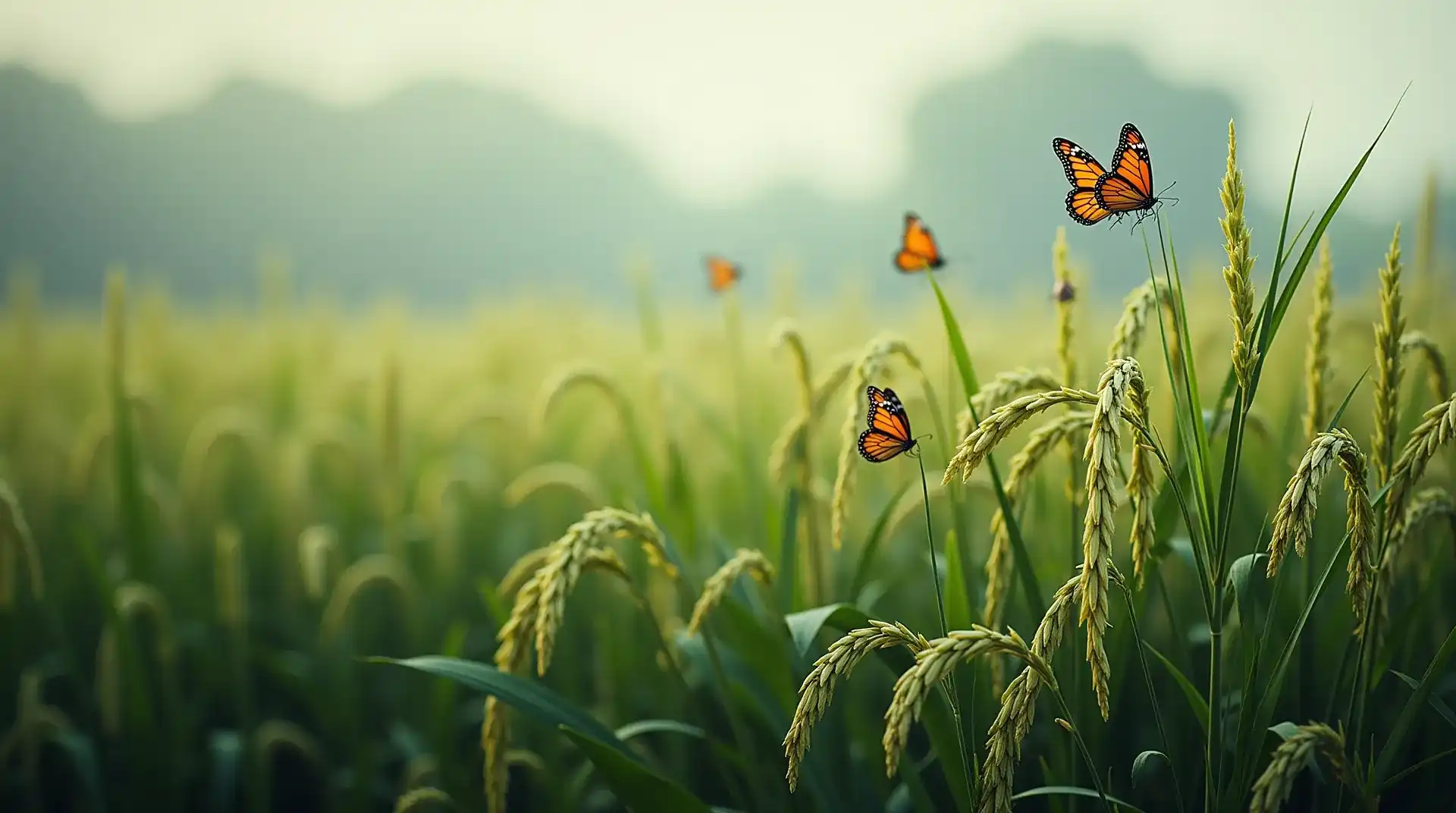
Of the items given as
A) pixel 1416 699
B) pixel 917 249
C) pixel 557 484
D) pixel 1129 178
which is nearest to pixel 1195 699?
pixel 1416 699

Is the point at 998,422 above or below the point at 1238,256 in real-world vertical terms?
below

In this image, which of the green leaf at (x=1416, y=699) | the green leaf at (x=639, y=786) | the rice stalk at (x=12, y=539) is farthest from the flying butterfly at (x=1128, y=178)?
the rice stalk at (x=12, y=539)

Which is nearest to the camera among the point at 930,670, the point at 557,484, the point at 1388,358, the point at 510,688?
the point at 930,670

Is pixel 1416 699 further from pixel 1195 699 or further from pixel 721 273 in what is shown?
pixel 721 273

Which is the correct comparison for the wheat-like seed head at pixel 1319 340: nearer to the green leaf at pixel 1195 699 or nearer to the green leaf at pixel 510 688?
the green leaf at pixel 1195 699

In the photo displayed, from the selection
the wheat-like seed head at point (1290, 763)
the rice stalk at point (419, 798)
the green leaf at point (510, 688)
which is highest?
the wheat-like seed head at point (1290, 763)

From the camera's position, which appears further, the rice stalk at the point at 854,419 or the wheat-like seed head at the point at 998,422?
the rice stalk at the point at 854,419

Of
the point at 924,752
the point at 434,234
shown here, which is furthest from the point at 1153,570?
the point at 434,234

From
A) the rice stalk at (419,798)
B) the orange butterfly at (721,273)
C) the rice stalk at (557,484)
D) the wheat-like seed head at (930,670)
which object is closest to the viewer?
the wheat-like seed head at (930,670)

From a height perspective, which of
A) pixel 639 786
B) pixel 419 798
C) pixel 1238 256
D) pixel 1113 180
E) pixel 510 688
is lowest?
pixel 419 798
